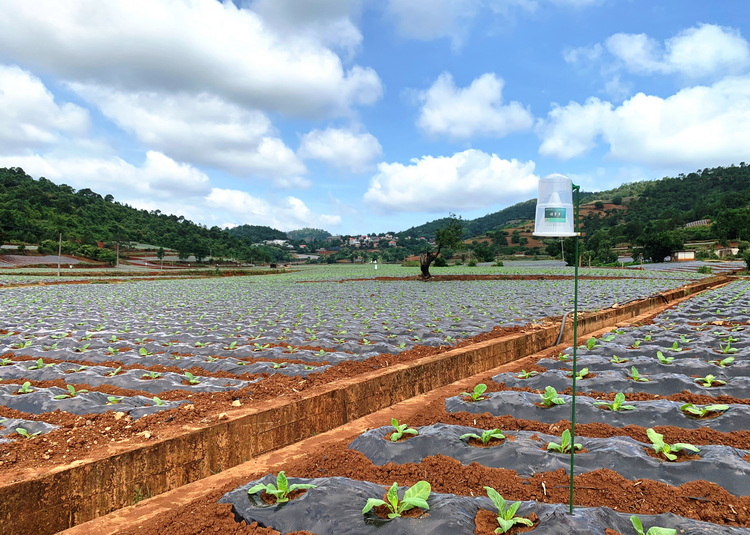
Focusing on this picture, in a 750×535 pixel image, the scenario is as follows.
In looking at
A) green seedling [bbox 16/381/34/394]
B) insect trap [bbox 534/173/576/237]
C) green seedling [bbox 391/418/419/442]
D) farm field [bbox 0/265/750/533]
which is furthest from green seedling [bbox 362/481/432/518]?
green seedling [bbox 16/381/34/394]

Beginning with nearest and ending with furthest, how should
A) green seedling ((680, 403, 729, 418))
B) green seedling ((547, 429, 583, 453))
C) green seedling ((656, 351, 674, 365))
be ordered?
green seedling ((547, 429, 583, 453))
green seedling ((680, 403, 729, 418))
green seedling ((656, 351, 674, 365))

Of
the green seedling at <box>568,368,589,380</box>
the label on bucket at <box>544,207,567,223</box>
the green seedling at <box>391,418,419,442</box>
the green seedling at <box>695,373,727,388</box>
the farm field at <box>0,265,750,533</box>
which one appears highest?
the label on bucket at <box>544,207,567,223</box>

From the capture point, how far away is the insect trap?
2.23 meters

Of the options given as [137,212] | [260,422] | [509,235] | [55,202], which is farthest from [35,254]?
[509,235]

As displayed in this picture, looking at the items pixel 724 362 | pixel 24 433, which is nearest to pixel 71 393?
pixel 24 433

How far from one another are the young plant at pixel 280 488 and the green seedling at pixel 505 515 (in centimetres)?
116

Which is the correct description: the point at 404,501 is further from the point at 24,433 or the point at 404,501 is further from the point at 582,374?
the point at 582,374

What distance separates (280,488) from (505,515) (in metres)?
1.40

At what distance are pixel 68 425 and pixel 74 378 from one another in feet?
7.41

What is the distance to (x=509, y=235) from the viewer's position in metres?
126

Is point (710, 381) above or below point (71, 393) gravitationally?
above

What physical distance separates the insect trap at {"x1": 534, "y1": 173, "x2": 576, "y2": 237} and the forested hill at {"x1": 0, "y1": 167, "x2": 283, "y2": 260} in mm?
74336

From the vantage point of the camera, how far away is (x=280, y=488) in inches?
111

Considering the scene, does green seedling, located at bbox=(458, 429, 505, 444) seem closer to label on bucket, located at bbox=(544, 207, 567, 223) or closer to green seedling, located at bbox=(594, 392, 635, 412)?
green seedling, located at bbox=(594, 392, 635, 412)
